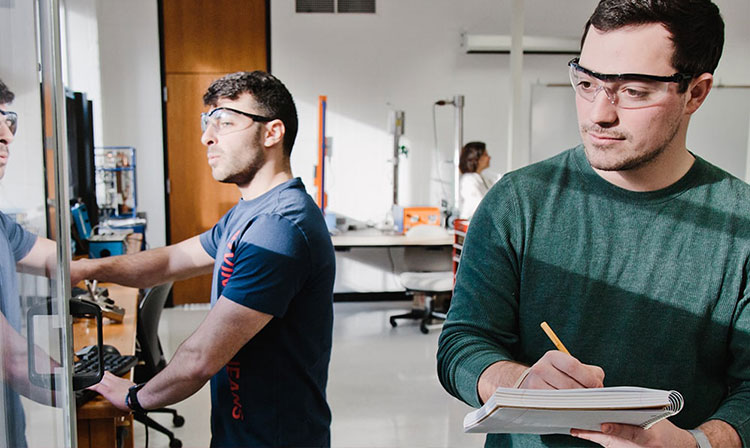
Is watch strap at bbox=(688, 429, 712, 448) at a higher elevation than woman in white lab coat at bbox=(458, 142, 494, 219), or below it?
below

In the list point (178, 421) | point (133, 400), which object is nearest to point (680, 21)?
point (133, 400)

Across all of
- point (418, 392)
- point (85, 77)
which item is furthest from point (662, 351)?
point (85, 77)

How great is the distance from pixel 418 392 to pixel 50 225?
333cm

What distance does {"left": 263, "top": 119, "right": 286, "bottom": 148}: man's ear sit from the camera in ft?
6.04

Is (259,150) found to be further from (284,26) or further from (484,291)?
(284,26)

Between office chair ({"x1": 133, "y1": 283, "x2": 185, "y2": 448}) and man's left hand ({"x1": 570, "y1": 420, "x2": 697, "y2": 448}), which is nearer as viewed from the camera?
man's left hand ({"x1": 570, "y1": 420, "x2": 697, "y2": 448})

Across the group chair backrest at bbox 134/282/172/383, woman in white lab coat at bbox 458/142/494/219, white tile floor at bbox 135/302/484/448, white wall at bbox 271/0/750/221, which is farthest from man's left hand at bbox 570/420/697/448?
white wall at bbox 271/0/750/221

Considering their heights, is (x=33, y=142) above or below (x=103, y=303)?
Result: above

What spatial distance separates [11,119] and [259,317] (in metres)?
0.75

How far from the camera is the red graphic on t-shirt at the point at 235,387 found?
1611mm

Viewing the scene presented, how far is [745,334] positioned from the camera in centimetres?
111

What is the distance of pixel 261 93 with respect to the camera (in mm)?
1867

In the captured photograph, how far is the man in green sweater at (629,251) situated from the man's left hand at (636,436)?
0.08 meters

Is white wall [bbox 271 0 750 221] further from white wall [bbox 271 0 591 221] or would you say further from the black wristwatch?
the black wristwatch
